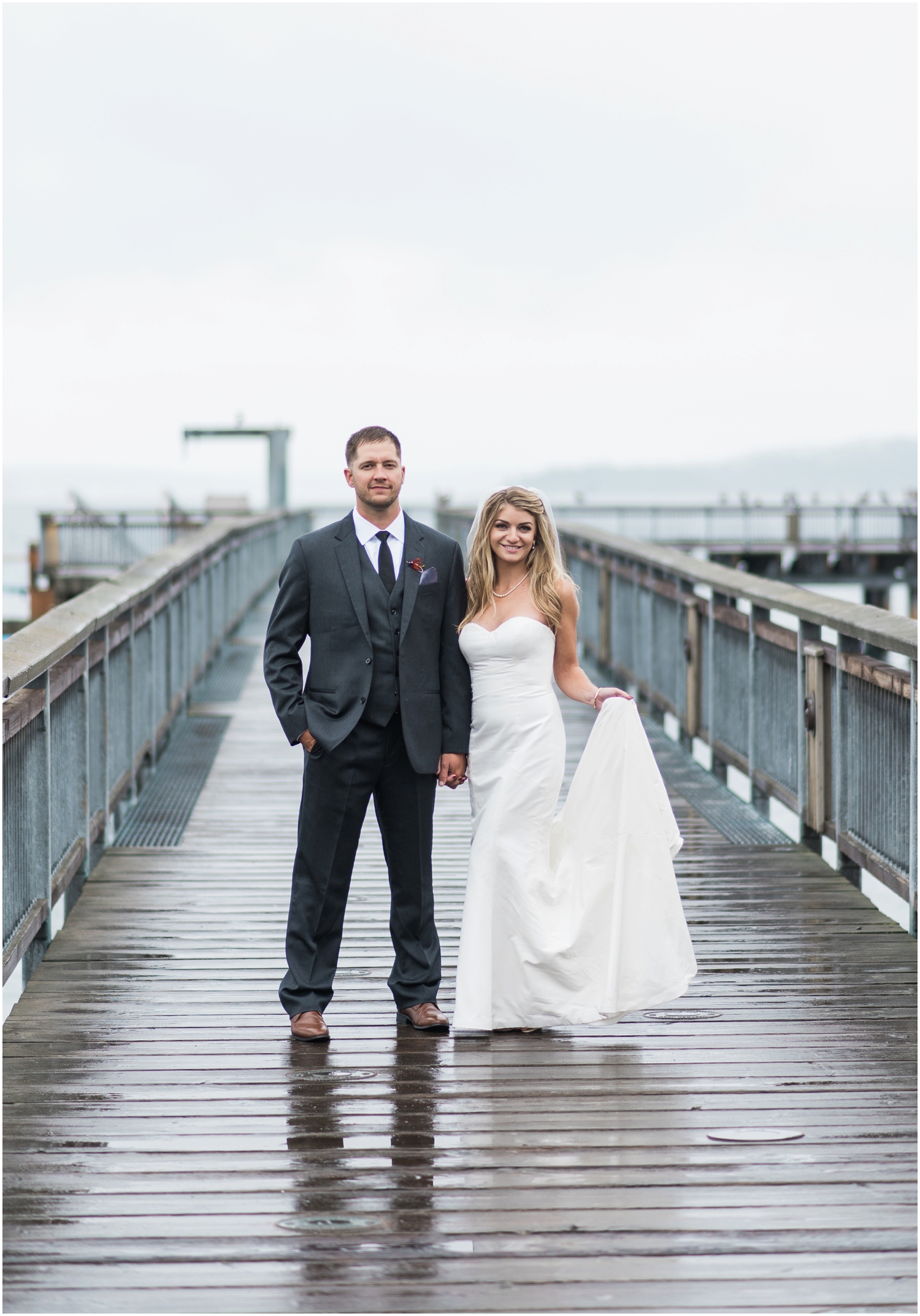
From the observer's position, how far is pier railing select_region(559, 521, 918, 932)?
562 cm

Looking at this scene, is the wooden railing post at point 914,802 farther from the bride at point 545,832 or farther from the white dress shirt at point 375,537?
the white dress shirt at point 375,537

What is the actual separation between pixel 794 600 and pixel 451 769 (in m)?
2.73

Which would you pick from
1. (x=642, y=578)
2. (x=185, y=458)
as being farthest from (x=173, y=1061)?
(x=185, y=458)

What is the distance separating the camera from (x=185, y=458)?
32156mm

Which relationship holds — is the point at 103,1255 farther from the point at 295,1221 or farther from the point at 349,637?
the point at 349,637

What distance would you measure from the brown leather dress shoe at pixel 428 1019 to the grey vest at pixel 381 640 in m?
0.83

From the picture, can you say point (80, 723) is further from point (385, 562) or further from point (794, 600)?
point (794, 600)

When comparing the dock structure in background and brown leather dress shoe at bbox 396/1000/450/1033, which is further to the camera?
the dock structure in background

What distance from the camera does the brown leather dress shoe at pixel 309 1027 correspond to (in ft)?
14.5

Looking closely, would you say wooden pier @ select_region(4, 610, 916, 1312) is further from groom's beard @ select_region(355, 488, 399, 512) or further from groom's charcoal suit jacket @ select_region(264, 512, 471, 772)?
groom's beard @ select_region(355, 488, 399, 512)

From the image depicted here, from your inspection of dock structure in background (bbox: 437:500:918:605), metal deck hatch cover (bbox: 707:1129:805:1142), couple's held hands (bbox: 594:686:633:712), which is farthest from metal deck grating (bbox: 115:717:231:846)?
dock structure in background (bbox: 437:500:918:605)

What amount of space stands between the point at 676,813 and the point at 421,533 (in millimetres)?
3498

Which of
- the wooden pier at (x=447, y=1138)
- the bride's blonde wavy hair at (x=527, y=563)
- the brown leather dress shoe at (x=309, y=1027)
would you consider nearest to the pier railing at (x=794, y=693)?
the wooden pier at (x=447, y=1138)

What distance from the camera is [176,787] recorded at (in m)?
8.45
